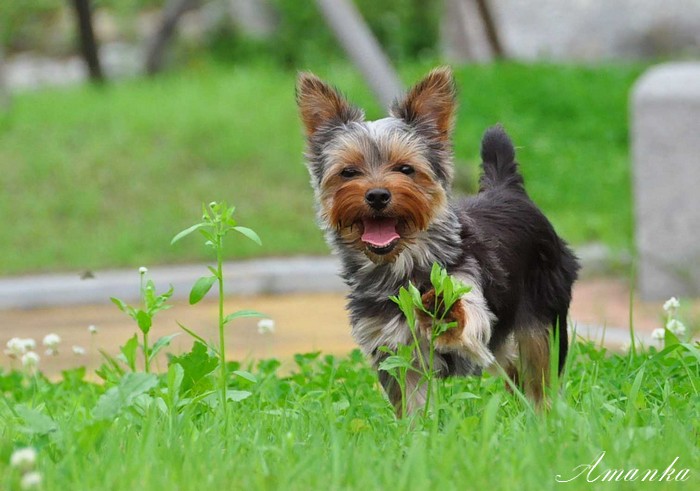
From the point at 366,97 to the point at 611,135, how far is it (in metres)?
3.07

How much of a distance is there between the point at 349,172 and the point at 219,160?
9494 mm

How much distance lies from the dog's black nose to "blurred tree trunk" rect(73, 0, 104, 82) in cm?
1337

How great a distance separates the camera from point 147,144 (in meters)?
14.5

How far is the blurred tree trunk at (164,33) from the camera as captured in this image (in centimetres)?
2123

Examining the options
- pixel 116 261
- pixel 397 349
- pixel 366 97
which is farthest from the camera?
pixel 366 97

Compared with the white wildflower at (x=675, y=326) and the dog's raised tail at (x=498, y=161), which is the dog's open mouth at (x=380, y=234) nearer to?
the dog's raised tail at (x=498, y=161)

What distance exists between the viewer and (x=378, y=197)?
4617 mm

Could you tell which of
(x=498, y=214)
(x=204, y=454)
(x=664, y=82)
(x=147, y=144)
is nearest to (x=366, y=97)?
(x=147, y=144)

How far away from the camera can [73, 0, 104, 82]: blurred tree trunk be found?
1723cm

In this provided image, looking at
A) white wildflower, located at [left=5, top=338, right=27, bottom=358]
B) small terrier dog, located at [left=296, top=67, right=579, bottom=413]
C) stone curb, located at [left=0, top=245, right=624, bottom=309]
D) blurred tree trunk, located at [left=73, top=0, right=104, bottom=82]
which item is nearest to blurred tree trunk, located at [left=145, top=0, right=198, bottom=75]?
blurred tree trunk, located at [left=73, top=0, right=104, bottom=82]

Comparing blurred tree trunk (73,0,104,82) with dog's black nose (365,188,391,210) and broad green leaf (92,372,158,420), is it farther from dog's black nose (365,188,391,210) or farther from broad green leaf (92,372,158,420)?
broad green leaf (92,372,158,420)

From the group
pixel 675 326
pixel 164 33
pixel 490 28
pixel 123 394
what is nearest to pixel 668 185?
pixel 675 326

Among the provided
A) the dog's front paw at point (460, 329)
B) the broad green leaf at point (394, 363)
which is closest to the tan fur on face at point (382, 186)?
the dog's front paw at point (460, 329)

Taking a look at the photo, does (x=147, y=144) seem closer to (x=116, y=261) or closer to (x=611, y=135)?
(x=116, y=261)
